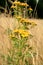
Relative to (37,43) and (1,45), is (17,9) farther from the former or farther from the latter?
(37,43)

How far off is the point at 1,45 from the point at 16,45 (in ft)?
2.87

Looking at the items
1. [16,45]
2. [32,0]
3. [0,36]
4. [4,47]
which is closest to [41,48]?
[4,47]

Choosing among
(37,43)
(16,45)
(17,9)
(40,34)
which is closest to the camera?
(16,45)

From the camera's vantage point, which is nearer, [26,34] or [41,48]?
[26,34]

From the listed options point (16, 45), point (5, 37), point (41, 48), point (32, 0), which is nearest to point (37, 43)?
point (41, 48)

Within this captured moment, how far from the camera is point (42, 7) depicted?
16734 millimetres

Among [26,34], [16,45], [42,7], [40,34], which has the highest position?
[26,34]

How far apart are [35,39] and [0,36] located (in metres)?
0.43

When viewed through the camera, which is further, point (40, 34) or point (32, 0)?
point (32, 0)

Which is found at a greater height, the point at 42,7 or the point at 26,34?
the point at 26,34

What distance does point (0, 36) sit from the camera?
3215 millimetres

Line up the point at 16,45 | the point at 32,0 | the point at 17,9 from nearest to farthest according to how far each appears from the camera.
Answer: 1. the point at 16,45
2. the point at 17,9
3. the point at 32,0

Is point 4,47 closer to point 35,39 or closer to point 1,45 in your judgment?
point 1,45

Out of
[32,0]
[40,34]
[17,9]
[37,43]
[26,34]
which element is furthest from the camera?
[32,0]
